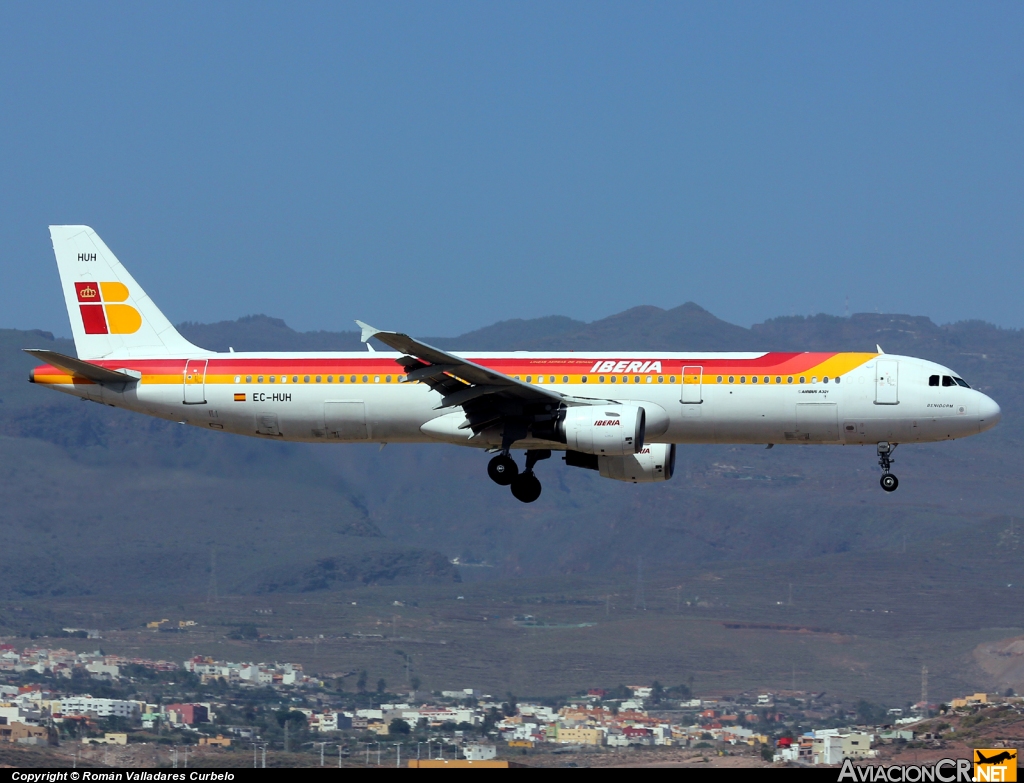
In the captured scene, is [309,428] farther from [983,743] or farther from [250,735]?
[250,735]

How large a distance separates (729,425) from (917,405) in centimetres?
615

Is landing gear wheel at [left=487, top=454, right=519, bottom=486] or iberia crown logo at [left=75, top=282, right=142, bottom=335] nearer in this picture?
landing gear wheel at [left=487, top=454, right=519, bottom=486]

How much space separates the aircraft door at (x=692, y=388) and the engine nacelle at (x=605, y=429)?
1.75 m

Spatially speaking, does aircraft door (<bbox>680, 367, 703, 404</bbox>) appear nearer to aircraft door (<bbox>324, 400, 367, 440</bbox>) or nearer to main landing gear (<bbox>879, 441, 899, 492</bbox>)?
main landing gear (<bbox>879, 441, 899, 492</bbox>)

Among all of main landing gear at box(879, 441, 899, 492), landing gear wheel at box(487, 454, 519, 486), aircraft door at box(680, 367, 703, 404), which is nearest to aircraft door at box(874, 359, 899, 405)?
main landing gear at box(879, 441, 899, 492)

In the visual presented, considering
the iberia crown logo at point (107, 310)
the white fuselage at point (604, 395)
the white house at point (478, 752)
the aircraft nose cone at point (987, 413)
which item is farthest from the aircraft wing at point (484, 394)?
the white house at point (478, 752)

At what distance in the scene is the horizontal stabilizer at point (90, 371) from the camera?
50.8 metres

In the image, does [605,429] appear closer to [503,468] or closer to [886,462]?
[503,468]

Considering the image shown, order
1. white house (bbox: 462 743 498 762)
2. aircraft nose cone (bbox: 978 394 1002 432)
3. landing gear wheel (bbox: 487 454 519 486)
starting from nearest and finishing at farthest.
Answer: aircraft nose cone (bbox: 978 394 1002 432) → landing gear wheel (bbox: 487 454 519 486) → white house (bbox: 462 743 498 762)

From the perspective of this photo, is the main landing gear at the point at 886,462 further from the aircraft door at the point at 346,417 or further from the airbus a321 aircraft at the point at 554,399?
the aircraft door at the point at 346,417

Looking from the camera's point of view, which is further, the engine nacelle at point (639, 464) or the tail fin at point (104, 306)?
the tail fin at point (104, 306)

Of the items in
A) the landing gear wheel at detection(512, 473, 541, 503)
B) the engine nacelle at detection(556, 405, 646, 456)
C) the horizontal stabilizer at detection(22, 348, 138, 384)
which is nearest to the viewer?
the engine nacelle at detection(556, 405, 646, 456)

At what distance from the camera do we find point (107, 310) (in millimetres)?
55219

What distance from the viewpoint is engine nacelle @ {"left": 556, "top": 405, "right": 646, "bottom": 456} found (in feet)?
156
